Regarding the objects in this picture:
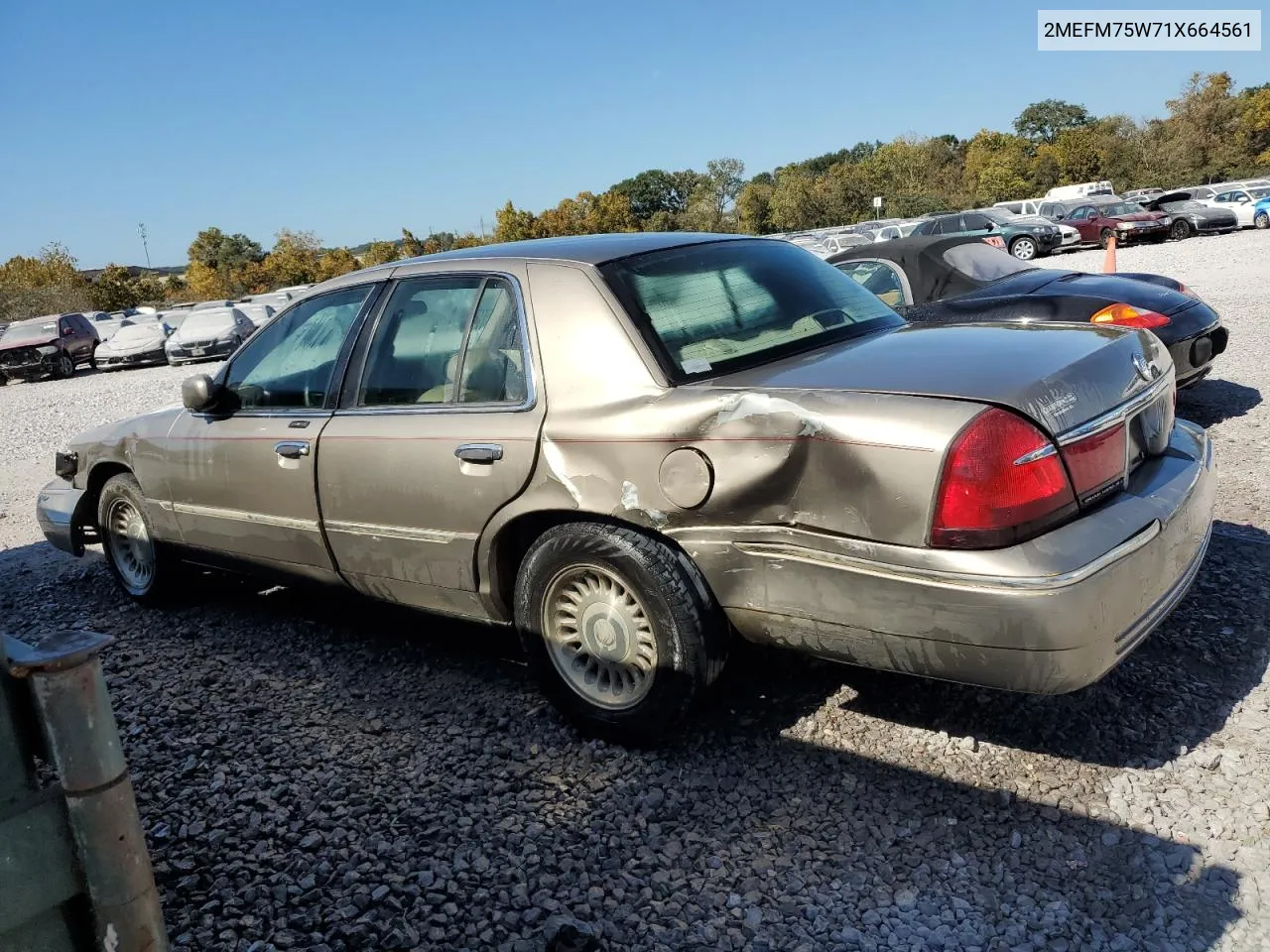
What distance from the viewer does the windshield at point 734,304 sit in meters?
3.31

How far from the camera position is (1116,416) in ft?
9.59

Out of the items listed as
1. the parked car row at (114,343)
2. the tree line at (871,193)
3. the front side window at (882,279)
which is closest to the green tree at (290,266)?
the tree line at (871,193)

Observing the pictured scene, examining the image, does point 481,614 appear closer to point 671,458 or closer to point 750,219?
point 671,458

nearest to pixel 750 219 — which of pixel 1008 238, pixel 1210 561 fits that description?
pixel 1008 238

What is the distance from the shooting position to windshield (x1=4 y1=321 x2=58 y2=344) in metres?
24.0

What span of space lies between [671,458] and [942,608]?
898 mm

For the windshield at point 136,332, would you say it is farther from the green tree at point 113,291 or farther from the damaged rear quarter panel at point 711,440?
the green tree at point 113,291

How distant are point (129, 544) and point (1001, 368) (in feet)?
15.1

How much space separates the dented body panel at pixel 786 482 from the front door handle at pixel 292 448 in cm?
5

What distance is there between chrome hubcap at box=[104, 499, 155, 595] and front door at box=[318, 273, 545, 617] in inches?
70.3

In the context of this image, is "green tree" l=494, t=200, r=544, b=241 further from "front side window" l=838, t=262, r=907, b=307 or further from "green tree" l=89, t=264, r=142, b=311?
"front side window" l=838, t=262, r=907, b=307

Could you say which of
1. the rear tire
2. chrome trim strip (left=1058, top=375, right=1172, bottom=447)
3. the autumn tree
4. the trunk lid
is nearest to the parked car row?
the rear tire

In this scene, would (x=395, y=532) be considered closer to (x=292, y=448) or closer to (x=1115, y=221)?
(x=292, y=448)

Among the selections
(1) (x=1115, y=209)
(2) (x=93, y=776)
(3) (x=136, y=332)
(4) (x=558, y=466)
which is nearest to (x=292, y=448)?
(4) (x=558, y=466)
